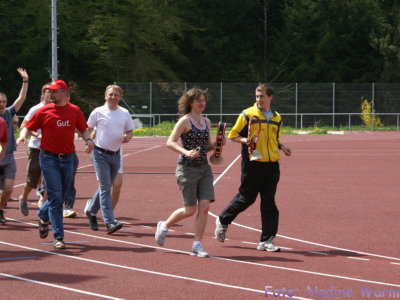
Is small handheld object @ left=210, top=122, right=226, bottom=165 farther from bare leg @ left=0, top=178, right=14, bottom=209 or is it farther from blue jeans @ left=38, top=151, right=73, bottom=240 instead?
bare leg @ left=0, top=178, right=14, bottom=209

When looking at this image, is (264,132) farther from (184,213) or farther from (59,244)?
(59,244)

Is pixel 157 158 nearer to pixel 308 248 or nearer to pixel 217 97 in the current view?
pixel 308 248

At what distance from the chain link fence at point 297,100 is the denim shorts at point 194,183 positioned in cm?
3689

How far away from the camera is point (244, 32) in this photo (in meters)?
63.6

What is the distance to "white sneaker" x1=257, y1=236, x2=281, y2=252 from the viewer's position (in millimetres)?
8773

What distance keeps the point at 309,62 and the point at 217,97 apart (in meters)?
13.8

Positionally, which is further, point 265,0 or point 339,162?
point 265,0

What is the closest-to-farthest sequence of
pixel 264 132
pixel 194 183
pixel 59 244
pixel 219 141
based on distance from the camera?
pixel 219 141 → pixel 194 183 → pixel 59 244 → pixel 264 132

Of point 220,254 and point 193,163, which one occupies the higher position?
point 193,163

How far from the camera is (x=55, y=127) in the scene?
8883 millimetres

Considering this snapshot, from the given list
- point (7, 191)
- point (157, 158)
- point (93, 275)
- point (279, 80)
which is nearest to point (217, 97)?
point (279, 80)

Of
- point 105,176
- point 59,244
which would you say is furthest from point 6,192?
point 59,244

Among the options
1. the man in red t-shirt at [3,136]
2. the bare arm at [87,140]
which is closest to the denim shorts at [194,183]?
the bare arm at [87,140]

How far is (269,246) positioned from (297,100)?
38650 mm
